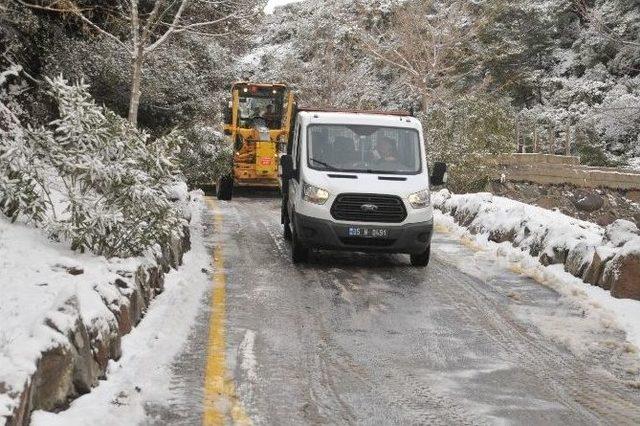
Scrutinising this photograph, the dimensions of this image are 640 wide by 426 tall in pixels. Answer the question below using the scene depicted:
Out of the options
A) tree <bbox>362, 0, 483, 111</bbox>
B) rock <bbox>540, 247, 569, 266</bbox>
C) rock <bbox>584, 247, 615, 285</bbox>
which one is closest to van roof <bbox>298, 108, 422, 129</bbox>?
rock <bbox>540, 247, 569, 266</bbox>

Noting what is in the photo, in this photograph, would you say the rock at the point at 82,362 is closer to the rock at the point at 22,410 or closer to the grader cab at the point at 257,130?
the rock at the point at 22,410

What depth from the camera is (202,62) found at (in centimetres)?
2508

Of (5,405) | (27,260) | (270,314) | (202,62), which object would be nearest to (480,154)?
(202,62)

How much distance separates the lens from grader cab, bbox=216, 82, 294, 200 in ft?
71.4

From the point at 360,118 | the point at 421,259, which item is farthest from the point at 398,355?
the point at 360,118

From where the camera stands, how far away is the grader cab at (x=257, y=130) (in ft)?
71.4

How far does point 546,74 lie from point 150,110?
2552 centimetres

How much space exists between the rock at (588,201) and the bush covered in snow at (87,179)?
69.9 ft

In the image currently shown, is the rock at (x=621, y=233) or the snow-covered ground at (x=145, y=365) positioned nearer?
the snow-covered ground at (x=145, y=365)

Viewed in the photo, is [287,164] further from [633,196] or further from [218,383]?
[633,196]

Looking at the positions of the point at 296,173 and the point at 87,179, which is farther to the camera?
the point at 296,173

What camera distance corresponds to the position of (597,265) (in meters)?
9.17

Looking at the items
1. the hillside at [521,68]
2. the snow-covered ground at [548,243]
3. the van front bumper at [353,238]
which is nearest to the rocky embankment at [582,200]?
the hillside at [521,68]

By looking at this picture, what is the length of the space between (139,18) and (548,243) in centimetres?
1213
